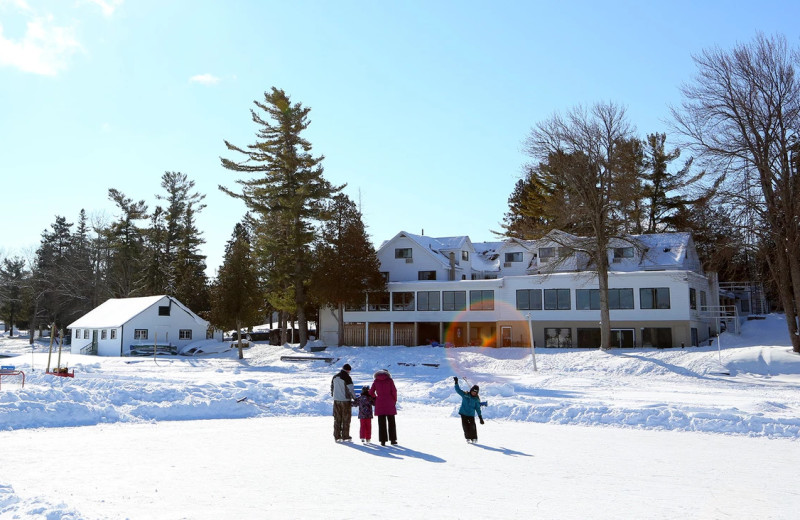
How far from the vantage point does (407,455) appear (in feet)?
41.1

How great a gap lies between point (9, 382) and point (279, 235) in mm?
31856

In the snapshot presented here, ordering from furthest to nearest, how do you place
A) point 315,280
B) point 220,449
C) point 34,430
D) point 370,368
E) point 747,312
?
point 747,312 → point 315,280 → point 370,368 → point 34,430 → point 220,449

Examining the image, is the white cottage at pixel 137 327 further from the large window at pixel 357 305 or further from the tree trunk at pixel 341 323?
the large window at pixel 357 305

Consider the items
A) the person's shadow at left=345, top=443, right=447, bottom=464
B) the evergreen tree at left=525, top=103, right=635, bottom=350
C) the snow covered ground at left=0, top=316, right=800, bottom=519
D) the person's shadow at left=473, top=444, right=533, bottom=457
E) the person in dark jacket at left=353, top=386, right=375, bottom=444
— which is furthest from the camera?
the evergreen tree at left=525, top=103, right=635, bottom=350

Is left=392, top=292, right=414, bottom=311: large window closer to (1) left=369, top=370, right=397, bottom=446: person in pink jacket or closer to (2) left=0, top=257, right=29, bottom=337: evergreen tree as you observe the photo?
(1) left=369, top=370, right=397, bottom=446: person in pink jacket

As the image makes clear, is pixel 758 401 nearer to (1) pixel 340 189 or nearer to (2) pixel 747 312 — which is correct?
(1) pixel 340 189

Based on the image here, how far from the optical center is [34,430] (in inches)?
610

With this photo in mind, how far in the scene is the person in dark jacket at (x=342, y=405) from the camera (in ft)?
47.0

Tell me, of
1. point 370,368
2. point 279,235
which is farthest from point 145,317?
point 370,368

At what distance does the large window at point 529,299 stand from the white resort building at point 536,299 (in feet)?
0.22

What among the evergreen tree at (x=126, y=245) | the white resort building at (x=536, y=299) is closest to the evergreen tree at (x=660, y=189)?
the white resort building at (x=536, y=299)

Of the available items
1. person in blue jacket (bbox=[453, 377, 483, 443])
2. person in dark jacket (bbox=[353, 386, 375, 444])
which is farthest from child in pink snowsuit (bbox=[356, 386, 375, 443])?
person in blue jacket (bbox=[453, 377, 483, 443])

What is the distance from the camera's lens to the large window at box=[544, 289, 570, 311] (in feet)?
150

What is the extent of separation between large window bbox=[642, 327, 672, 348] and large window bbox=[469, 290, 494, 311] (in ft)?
33.7
